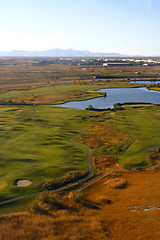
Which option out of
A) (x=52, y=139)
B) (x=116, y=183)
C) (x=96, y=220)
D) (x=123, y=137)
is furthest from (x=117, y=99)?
(x=96, y=220)

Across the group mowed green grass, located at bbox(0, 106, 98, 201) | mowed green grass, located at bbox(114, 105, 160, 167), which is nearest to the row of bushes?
mowed green grass, located at bbox(0, 106, 98, 201)

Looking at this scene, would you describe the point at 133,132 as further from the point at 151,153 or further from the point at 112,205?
the point at 112,205

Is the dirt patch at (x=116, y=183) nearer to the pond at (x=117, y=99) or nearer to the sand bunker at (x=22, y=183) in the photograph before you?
the sand bunker at (x=22, y=183)

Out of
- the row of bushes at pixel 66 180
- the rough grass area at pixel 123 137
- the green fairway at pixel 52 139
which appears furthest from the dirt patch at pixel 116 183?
the green fairway at pixel 52 139

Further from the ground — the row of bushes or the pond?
the pond

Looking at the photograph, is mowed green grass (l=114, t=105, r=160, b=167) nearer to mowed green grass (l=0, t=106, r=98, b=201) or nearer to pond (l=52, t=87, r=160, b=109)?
mowed green grass (l=0, t=106, r=98, b=201)

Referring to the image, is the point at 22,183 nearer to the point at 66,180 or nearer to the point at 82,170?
the point at 66,180
